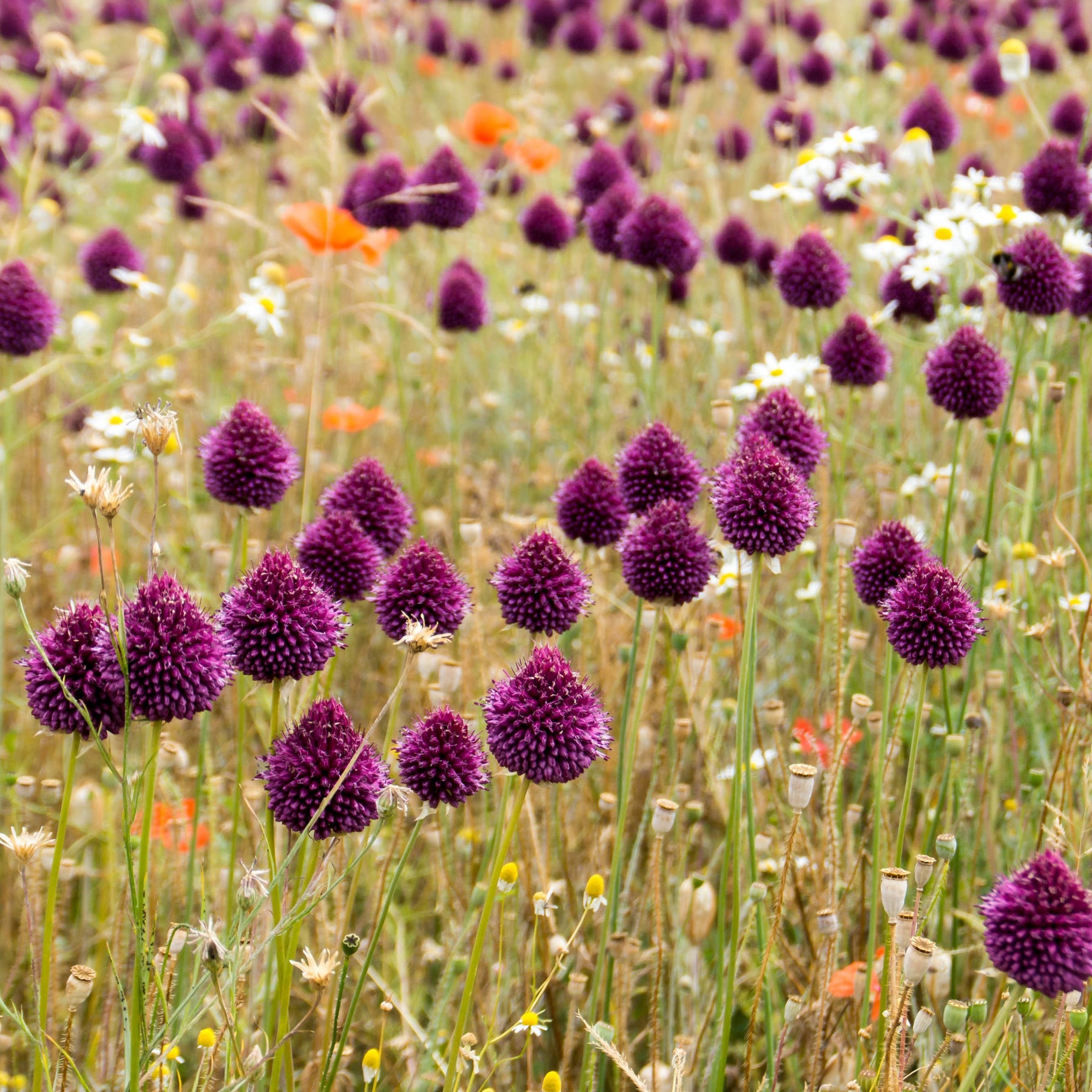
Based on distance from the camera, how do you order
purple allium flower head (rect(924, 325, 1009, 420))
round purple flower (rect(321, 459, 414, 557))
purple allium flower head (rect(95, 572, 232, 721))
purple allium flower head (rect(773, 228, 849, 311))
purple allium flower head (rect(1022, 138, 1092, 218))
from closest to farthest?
purple allium flower head (rect(95, 572, 232, 721)), round purple flower (rect(321, 459, 414, 557)), purple allium flower head (rect(924, 325, 1009, 420)), purple allium flower head (rect(773, 228, 849, 311)), purple allium flower head (rect(1022, 138, 1092, 218))

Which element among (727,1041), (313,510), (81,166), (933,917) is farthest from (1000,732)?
(81,166)

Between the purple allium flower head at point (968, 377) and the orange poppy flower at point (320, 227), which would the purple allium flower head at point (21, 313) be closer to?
the orange poppy flower at point (320, 227)

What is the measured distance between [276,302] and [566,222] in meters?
1.08

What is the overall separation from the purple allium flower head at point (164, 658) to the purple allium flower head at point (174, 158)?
314 centimetres

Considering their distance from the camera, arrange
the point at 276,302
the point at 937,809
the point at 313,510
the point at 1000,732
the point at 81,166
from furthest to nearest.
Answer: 1. the point at 81,166
2. the point at 313,510
3. the point at 276,302
4. the point at 1000,732
5. the point at 937,809

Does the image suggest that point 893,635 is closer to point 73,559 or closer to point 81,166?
point 73,559

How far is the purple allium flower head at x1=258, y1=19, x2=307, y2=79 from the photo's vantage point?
4.87m

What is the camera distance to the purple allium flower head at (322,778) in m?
1.61

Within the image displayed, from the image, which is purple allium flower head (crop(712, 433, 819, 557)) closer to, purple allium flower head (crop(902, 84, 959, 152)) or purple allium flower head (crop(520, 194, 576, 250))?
purple allium flower head (crop(520, 194, 576, 250))

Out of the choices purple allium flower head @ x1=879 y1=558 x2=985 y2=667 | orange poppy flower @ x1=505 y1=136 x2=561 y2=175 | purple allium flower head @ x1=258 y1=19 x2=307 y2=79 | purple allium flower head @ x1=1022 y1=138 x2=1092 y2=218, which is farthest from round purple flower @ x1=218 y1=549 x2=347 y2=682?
purple allium flower head @ x1=258 y1=19 x2=307 y2=79

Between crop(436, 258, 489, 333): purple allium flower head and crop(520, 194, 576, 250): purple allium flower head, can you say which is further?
crop(520, 194, 576, 250): purple allium flower head

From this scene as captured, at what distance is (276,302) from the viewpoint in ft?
11.3

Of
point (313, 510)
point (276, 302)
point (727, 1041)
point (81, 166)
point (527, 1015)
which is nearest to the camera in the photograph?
point (527, 1015)

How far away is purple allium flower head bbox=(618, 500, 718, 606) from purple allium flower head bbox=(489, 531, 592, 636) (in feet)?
0.46
